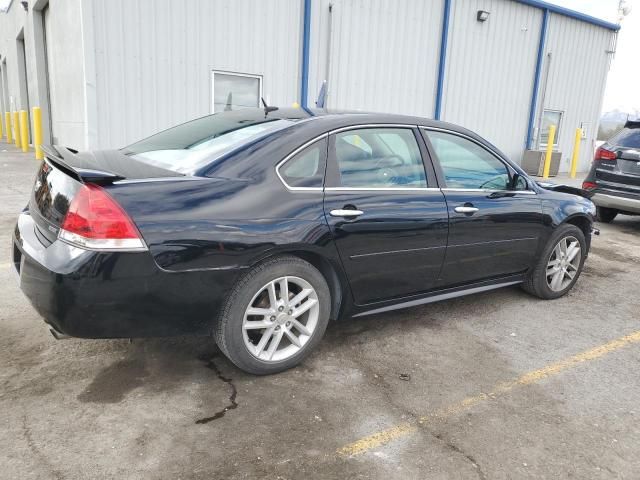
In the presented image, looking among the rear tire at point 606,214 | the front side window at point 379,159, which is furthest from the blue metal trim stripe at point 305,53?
the front side window at point 379,159

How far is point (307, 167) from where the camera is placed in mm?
3076

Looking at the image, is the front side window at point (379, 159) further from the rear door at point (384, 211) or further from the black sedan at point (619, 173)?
the black sedan at point (619, 173)

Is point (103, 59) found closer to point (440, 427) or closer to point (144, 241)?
point (144, 241)

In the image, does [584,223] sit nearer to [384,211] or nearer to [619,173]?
[384,211]

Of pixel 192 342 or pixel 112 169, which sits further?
pixel 192 342

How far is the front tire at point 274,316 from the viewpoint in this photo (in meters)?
2.81

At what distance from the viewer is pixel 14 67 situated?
20.8 meters

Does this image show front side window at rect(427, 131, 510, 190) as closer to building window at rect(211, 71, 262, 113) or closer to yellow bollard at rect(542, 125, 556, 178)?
building window at rect(211, 71, 262, 113)

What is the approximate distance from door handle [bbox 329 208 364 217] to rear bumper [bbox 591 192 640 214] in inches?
230

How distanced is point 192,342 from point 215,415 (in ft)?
2.77

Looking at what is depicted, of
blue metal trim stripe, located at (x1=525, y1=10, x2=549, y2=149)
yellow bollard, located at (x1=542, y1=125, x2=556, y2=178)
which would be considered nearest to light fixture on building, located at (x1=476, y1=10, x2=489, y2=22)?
blue metal trim stripe, located at (x1=525, y1=10, x2=549, y2=149)

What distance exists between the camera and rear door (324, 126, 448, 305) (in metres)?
3.14

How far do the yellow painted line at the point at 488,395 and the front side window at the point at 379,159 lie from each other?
1356 millimetres

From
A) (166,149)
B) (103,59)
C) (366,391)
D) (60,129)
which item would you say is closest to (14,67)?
(60,129)
